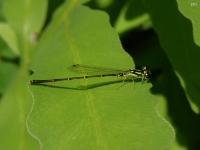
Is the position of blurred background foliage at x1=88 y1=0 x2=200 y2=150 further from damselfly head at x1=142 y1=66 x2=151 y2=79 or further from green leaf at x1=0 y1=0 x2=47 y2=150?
green leaf at x1=0 y1=0 x2=47 y2=150

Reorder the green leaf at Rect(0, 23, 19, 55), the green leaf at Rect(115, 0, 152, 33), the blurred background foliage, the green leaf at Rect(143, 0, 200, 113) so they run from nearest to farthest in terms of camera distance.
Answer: the green leaf at Rect(143, 0, 200, 113), the blurred background foliage, the green leaf at Rect(115, 0, 152, 33), the green leaf at Rect(0, 23, 19, 55)

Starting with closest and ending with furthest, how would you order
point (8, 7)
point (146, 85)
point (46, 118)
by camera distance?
1. point (46, 118)
2. point (146, 85)
3. point (8, 7)

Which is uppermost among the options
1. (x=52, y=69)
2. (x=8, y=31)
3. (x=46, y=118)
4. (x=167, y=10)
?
(x=8, y=31)

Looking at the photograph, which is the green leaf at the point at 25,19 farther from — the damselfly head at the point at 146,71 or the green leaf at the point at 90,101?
the damselfly head at the point at 146,71

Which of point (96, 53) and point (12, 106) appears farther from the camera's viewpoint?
point (12, 106)

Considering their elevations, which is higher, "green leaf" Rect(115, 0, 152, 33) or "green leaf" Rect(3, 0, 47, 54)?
"green leaf" Rect(3, 0, 47, 54)

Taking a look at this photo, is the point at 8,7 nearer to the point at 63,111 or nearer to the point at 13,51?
the point at 13,51

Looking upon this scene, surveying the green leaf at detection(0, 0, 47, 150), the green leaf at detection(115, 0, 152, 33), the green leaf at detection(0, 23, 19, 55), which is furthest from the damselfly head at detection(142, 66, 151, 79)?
the green leaf at detection(0, 23, 19, 55)

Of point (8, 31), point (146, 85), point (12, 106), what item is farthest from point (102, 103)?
point (8, 31)
